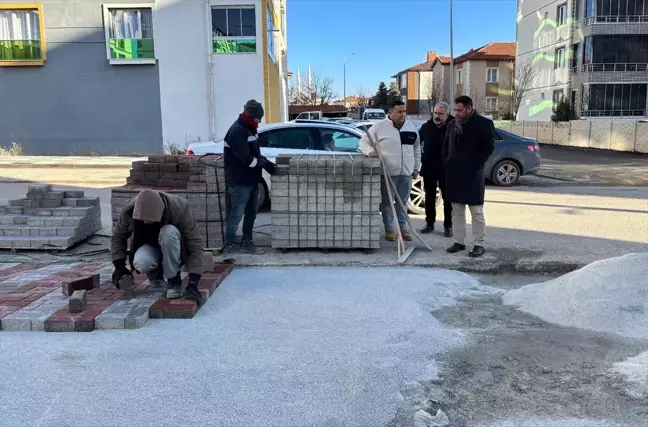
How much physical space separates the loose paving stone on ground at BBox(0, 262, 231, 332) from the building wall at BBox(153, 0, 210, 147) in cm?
1959

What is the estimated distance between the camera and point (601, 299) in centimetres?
458

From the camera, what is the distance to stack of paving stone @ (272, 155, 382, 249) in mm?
6609

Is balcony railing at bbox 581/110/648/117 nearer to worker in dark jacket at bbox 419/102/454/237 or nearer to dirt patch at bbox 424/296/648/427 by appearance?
worker in dark jacket at bbox 419/102/454/237

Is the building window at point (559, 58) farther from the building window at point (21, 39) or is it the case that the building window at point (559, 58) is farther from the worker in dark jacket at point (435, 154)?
the worker in dark jacket at point (435, 154)

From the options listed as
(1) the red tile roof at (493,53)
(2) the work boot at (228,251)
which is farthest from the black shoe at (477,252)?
(1) the red tile roof at (493,53)

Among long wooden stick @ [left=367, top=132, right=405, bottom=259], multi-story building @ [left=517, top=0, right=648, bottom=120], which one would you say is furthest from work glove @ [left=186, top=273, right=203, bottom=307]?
multi-story building @ [left=517, top=0, right=648, bottom=120]

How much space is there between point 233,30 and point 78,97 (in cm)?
759

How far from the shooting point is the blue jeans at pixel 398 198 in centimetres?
714

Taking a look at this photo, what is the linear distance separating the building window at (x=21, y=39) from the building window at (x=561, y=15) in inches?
1503

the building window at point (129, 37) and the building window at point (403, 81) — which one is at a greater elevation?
the building window at point (403, 81)

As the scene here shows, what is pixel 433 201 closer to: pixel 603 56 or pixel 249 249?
pixel 249 249

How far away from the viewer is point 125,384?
347 cm

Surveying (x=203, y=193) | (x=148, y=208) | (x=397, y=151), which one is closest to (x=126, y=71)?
(x=203, y=193)

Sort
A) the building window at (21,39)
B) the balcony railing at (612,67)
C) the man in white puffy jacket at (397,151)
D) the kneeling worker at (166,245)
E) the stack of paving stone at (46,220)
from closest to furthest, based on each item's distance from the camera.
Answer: the kneeling worker at (166,245)
the stack of paving stone at (46,220)
the man in white puffy jacket at (397,151)
the building window at (21,39)
the balcony railing at (612,67)
